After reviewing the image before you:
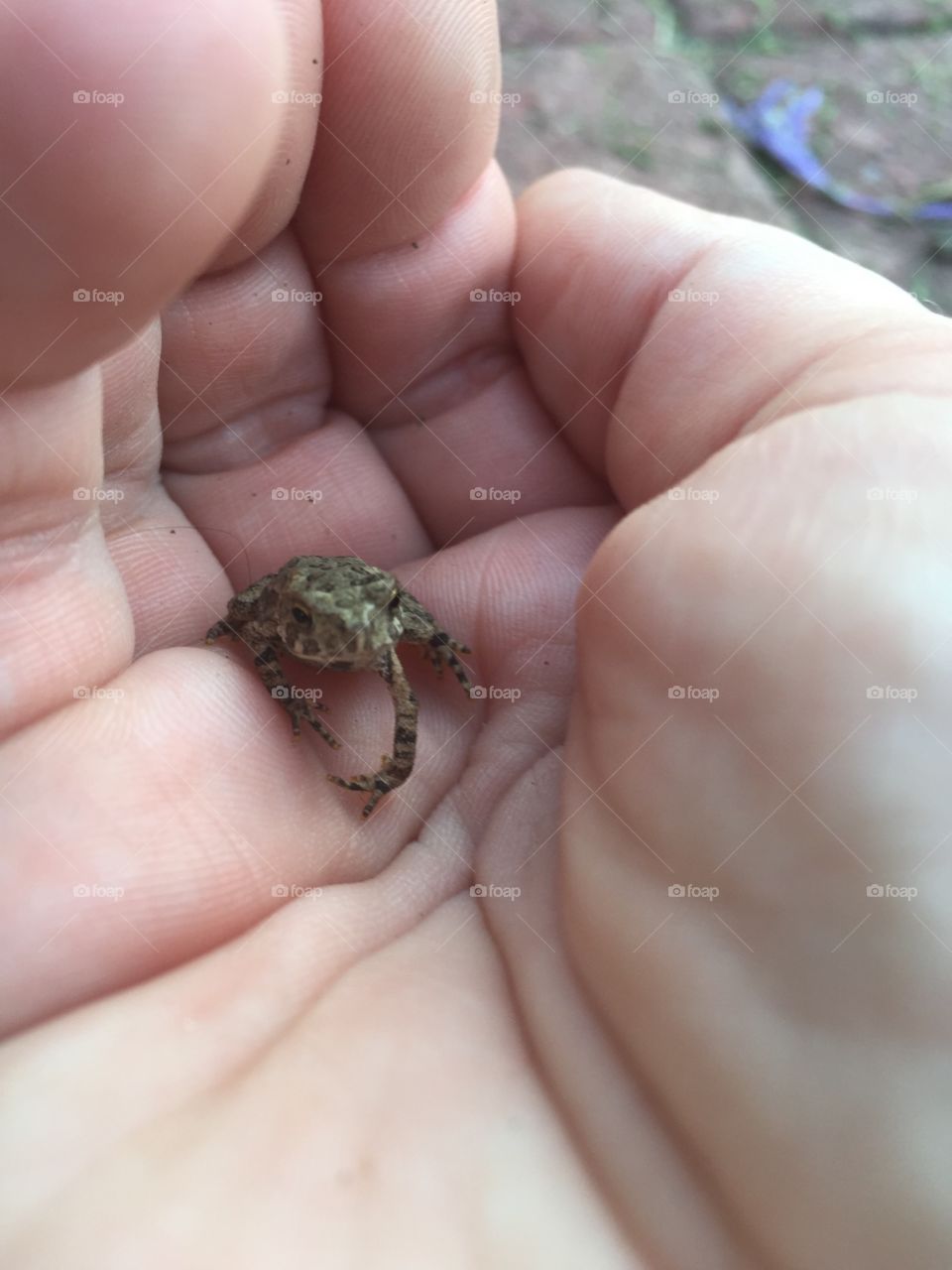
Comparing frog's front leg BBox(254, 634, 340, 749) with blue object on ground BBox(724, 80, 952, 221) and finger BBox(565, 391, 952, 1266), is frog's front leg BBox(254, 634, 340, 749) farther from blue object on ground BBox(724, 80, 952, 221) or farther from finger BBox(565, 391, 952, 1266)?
blue object on ground BBox(724, 80, 952, 221)
